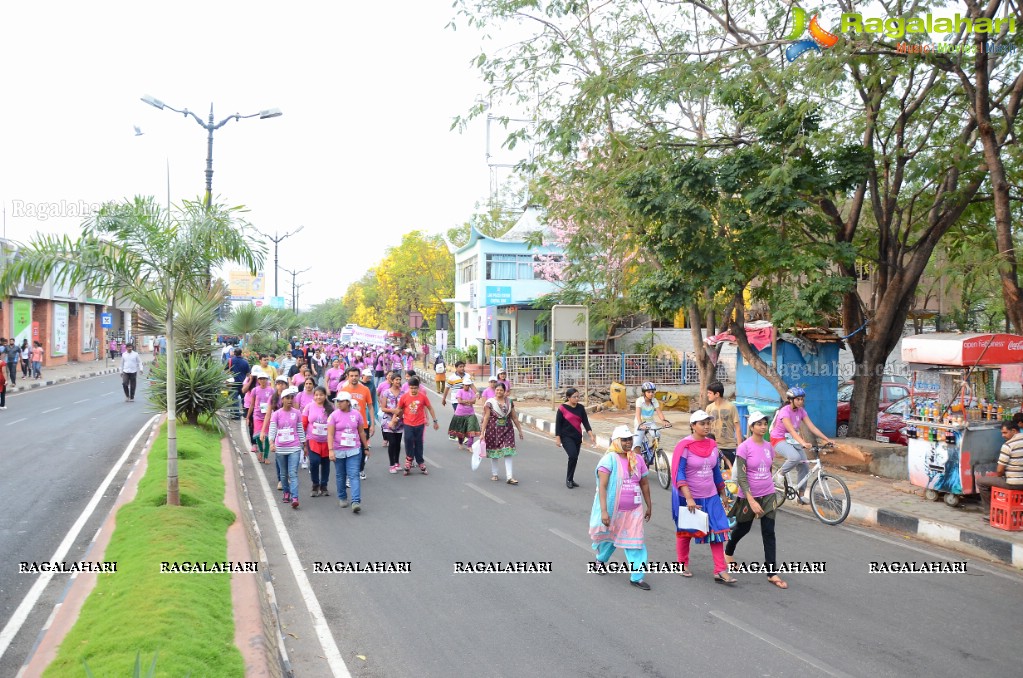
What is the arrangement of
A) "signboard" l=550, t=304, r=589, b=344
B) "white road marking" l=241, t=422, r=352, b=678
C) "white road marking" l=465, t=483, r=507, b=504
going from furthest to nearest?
"signboard" l=550, t=304, r=589, b=344 < "white road marking" l=465, t=483, r=507, b=504 < "white road marking" l=241, t=422, r=352, b=678

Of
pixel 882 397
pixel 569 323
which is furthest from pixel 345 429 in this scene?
pixel 882 397

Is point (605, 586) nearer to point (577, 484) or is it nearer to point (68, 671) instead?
point (68, 671)

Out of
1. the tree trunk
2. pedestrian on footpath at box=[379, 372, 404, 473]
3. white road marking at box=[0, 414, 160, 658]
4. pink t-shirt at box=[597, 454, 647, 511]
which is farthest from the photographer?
pedestrian on footpath at box=[379, 372, 404, 473]

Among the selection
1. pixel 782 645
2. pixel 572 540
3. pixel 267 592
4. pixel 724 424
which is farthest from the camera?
pixel 724 424

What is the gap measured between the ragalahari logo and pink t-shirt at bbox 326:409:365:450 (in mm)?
8728

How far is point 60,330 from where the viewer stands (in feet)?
149

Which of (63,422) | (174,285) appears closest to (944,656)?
(174,285)

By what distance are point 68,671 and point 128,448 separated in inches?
455

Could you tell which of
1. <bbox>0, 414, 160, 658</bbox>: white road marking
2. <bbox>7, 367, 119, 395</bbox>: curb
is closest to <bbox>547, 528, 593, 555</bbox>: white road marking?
<bbox>0, 414, 160, 658</bbox>: white road marking

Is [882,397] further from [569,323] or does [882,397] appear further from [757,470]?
[757,470]

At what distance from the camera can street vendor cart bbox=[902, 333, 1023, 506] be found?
10.6 metres

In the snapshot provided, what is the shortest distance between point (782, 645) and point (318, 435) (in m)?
6.74

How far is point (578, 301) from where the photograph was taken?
31.3 m

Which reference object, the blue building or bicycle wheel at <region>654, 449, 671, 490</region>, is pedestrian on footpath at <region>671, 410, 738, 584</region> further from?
the blue building
